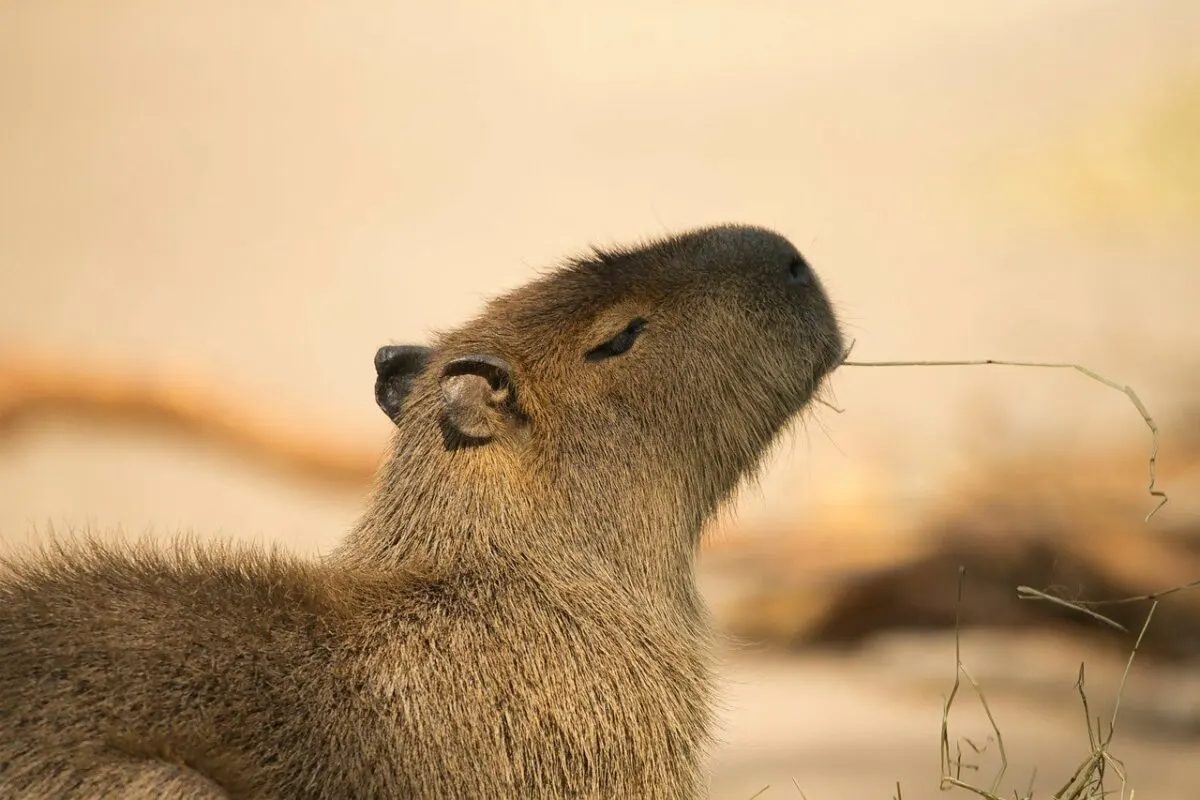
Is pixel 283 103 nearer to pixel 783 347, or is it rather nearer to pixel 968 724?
pixel 783 347

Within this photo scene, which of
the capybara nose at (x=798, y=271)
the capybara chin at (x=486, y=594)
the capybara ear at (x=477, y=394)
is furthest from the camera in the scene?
the capybara nose at (x=798, y=271)

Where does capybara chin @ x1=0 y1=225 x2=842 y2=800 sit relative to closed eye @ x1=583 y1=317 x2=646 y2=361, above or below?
below

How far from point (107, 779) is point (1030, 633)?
4173 mm

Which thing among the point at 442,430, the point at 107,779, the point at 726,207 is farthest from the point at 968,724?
the point at 107,779

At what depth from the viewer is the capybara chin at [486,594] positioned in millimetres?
2180

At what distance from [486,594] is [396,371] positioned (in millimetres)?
671

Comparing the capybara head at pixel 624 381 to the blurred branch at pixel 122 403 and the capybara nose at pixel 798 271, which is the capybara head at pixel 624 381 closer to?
the capybara nose at pixel 798 271

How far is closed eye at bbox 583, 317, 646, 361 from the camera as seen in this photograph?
2.87 meters

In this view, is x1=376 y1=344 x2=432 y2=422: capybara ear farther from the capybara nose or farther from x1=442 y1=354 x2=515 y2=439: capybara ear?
the capybara nose

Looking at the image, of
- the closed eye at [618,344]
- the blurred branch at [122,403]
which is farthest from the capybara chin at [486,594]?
the blurred branch at [122,403]

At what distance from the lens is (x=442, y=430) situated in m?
2.79

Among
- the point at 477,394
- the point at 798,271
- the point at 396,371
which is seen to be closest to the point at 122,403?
the point at 396,371

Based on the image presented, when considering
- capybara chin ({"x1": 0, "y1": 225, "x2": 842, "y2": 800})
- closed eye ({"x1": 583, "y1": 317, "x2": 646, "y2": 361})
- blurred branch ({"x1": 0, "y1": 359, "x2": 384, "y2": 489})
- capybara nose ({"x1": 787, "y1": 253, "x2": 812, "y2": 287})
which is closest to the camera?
capybara chin ({"x1": 0, "y1": 225, "x2": 842, "y2": 800})

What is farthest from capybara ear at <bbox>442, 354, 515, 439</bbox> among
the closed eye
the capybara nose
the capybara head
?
the capybara nose
